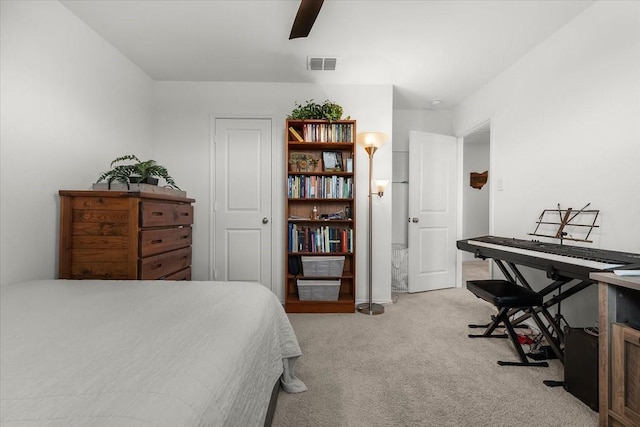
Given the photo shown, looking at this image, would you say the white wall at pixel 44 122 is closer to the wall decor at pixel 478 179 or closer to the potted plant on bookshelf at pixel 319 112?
the potted plant on bookshelf at pixel 319 112

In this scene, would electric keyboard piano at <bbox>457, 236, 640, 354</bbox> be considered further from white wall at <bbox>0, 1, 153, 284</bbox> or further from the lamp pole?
white wall at <bbox>0, 1, 153, 284</bbox>

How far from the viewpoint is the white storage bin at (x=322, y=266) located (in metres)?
3.12

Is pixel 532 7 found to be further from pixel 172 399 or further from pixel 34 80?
pixel 34 80

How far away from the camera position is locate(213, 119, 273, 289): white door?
345cm

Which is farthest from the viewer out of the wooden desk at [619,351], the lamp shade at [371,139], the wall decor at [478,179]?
the wall decor at [478,179]

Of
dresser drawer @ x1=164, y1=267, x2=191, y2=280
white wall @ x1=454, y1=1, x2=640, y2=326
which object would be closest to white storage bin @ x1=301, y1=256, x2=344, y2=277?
dresser drawer @ x1=164, y1=267, x2=191, y2=280

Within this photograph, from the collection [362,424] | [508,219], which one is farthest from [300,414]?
[508,219]

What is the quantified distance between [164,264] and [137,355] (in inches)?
66.8

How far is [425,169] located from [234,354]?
11.9 ft

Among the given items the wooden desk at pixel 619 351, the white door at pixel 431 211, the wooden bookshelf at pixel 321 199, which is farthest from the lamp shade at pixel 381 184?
the wooden desk at pixel 619 351

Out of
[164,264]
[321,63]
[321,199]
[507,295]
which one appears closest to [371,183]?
[321,199]

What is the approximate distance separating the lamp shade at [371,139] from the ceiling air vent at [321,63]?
0.73 metres

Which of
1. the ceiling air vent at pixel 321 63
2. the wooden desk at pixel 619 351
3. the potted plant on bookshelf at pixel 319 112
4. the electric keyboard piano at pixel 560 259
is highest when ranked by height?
the ceiling air vent at pixel 321 63

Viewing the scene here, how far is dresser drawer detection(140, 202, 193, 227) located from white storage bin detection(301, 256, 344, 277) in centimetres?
120
